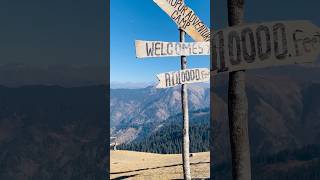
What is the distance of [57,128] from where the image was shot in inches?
219

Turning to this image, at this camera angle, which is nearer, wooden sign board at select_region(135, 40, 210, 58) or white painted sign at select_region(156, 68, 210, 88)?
wooden sign board at select_region(135, 40, 210, 58)

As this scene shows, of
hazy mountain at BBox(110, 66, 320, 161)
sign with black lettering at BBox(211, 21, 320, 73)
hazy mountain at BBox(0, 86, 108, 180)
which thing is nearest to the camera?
sign with black lettering at BBox(211, 21, 320, 73)

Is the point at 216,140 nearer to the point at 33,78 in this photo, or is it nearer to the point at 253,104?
the point at 253,104

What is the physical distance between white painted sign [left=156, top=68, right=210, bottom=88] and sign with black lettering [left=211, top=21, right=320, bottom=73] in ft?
14.7

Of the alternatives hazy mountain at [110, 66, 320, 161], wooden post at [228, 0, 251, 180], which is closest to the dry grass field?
hazy mountain at [110, 66, 320, 161]

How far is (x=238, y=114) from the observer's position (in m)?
3.21

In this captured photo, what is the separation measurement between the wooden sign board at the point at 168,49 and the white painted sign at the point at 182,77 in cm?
29

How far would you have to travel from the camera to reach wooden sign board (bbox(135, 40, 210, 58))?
23.9 feet

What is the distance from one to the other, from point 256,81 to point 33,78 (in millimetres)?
2554

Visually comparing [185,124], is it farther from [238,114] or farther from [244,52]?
[244,52]

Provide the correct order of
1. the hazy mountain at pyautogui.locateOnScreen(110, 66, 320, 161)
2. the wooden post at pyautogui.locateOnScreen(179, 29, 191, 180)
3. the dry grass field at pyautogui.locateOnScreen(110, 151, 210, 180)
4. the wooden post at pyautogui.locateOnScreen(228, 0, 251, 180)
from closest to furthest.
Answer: the wooden post at pyautogui.locateOnScreen(228, 0, 251, 180) → the hazy mountain at pyautogui.locateOnScreen(110, 66, 320, 161) → the wooden post at pyautogui.locateOnScreen(179, 29, 191, 180) → the dry grass field at pyautogui.locateOnScreen(110, 151, 210, 180)

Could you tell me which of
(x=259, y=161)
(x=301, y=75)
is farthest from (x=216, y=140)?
(x=301, y=75)

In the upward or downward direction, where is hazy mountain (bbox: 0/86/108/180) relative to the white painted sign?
downward

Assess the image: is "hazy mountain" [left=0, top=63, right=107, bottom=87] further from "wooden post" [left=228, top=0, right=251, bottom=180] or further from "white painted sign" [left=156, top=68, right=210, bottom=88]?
"wooden post" [left=228, top=0, right=251, bottom=180]
